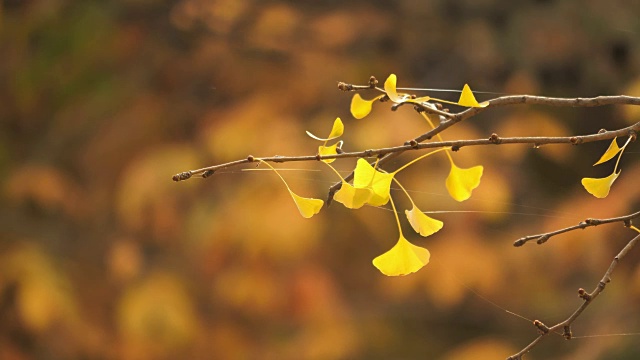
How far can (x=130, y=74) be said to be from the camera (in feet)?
3.88

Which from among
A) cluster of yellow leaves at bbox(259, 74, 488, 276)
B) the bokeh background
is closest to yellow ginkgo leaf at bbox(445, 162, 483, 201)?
cluster of yellow leaves at bbox(259, 74, 488, 276)

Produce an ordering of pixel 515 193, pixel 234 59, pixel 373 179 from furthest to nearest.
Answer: pixel 234 59 → pixel 515 193 → pixel 373 179

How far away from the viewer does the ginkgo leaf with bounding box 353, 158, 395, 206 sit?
262mm

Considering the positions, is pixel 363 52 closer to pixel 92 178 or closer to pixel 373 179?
pixel 92 178

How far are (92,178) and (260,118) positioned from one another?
272 mm

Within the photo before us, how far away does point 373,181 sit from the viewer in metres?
0.26

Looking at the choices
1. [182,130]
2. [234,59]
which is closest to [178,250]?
[182,130]

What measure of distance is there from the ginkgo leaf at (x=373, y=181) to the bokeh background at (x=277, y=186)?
0.67 metres

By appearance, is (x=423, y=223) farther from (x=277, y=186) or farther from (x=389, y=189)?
(x=277, y=186)

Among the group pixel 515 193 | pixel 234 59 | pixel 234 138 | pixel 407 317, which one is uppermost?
pixel 234 59

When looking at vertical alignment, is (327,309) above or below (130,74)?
below

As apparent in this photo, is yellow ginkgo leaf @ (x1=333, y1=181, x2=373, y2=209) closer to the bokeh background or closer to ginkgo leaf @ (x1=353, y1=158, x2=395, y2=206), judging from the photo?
ginkgo leaf @ (x1=353, y1=158, x2=395, y2=206)

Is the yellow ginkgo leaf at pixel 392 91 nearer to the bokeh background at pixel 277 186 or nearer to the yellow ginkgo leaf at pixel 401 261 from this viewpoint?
the yellow ginkgo leaf at pixel 401 261

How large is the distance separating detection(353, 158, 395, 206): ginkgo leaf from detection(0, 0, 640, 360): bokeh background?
2.18 ft
